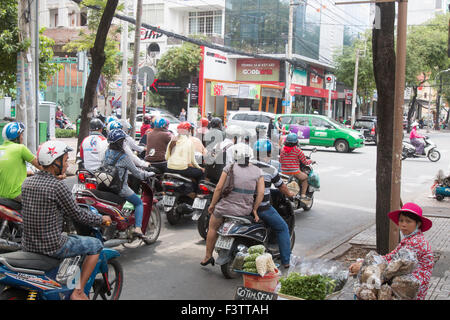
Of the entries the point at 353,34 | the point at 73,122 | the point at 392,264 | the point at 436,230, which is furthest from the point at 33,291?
the point at 353,34

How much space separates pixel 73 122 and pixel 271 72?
16437 millimetres

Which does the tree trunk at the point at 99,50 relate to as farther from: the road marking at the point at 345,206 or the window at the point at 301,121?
the window at the point at 301,121

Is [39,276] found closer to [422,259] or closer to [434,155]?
[422,259]

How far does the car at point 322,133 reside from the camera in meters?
24.3

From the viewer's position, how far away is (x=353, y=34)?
5462 centimetres

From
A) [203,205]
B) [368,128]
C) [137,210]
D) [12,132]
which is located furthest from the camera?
[368,128]

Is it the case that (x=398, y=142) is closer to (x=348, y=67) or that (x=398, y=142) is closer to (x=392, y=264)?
(x=392, y=264)

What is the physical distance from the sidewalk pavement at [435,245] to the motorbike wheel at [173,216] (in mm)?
2651

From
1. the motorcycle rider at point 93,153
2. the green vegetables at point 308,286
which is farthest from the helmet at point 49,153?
the motorcycle rider at point 93,153

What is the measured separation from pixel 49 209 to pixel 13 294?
67 cm

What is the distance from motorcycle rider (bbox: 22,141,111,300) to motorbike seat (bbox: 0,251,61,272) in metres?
0.05

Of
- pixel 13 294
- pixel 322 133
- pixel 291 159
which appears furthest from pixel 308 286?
pixel 322 133

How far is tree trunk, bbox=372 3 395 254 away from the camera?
621 cm

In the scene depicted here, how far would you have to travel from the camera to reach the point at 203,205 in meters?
7.68
